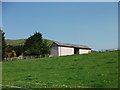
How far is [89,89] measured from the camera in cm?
1031

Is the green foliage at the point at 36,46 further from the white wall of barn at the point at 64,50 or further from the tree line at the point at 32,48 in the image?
the white wall of barn at the point at 64,50

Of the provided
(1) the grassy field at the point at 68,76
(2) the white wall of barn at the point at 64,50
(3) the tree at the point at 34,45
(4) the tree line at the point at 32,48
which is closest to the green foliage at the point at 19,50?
(4) the tree line at the point at 32,48

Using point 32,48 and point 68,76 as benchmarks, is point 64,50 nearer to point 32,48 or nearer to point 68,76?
point 32,48

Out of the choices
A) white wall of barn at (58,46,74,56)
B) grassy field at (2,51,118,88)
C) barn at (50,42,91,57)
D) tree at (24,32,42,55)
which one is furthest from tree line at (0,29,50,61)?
grassy field at (2,51,118,88)

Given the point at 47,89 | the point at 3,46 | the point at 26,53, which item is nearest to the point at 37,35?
the point at 26,53

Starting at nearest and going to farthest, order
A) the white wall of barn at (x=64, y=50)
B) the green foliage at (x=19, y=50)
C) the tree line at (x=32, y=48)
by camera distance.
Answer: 1. the tree line at (x=32, y=48)
2. the white wall of barn at (x=64, y=50)
3. the green foliage at (x=19, y=50)

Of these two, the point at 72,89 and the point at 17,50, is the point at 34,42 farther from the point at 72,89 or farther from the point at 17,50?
the point at 72,89

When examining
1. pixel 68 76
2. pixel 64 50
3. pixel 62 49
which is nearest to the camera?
pixel 68 76

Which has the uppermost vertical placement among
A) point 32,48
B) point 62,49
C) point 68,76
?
point 32,48

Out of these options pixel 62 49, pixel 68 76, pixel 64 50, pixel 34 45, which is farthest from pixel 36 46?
pixel 68 76

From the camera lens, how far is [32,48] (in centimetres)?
6525

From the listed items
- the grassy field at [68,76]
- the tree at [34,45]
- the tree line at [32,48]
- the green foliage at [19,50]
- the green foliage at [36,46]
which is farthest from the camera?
the green foliage at [19,50]

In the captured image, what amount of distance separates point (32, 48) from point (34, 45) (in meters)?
1.48

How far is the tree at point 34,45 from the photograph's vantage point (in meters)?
64.1
